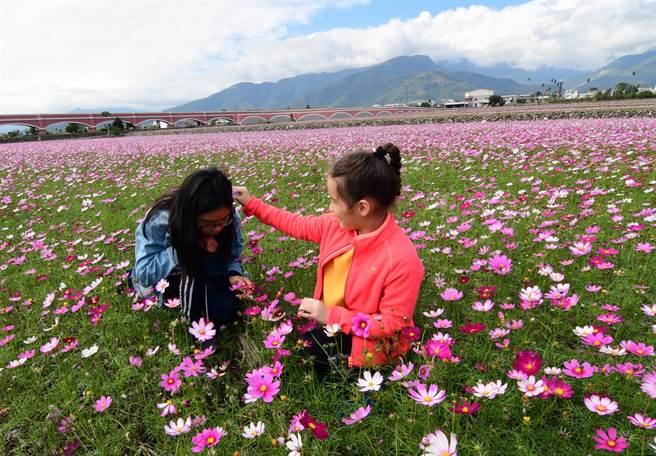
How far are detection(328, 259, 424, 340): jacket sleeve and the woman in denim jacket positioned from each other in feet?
2.01

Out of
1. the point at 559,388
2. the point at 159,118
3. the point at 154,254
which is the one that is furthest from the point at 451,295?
the point at 159,118

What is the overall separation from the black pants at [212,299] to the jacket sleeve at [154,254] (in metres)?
0.08

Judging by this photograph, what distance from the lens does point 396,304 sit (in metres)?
1.62

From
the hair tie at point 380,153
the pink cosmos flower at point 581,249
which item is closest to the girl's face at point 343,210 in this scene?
the hair tie at point 380,153

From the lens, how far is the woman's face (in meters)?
1.95

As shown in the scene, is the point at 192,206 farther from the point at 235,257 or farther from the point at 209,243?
the point at 235,257

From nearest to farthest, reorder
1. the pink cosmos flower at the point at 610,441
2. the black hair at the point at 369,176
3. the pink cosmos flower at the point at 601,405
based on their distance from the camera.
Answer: the pink cosmos flower at the point at 610,441 < the pink cosmos flower at the point at 601,405 < the black hair at the point at 369,176

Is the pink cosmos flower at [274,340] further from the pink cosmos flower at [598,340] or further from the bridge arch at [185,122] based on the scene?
the bridge arch at [185,122]

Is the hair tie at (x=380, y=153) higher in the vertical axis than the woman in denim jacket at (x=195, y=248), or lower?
higher

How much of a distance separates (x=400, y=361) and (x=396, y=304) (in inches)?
10.2

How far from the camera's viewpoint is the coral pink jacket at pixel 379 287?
1.56 metres

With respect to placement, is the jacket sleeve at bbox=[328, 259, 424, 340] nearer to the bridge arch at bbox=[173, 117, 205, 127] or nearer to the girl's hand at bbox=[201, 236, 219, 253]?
the girl's hand at bbox=[201, 236, 219, 253]

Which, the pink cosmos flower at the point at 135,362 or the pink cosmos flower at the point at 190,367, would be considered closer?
the pink cosmos flower at the point at 190,367

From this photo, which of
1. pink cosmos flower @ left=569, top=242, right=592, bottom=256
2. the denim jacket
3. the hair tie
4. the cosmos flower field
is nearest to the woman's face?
the denim jacket
